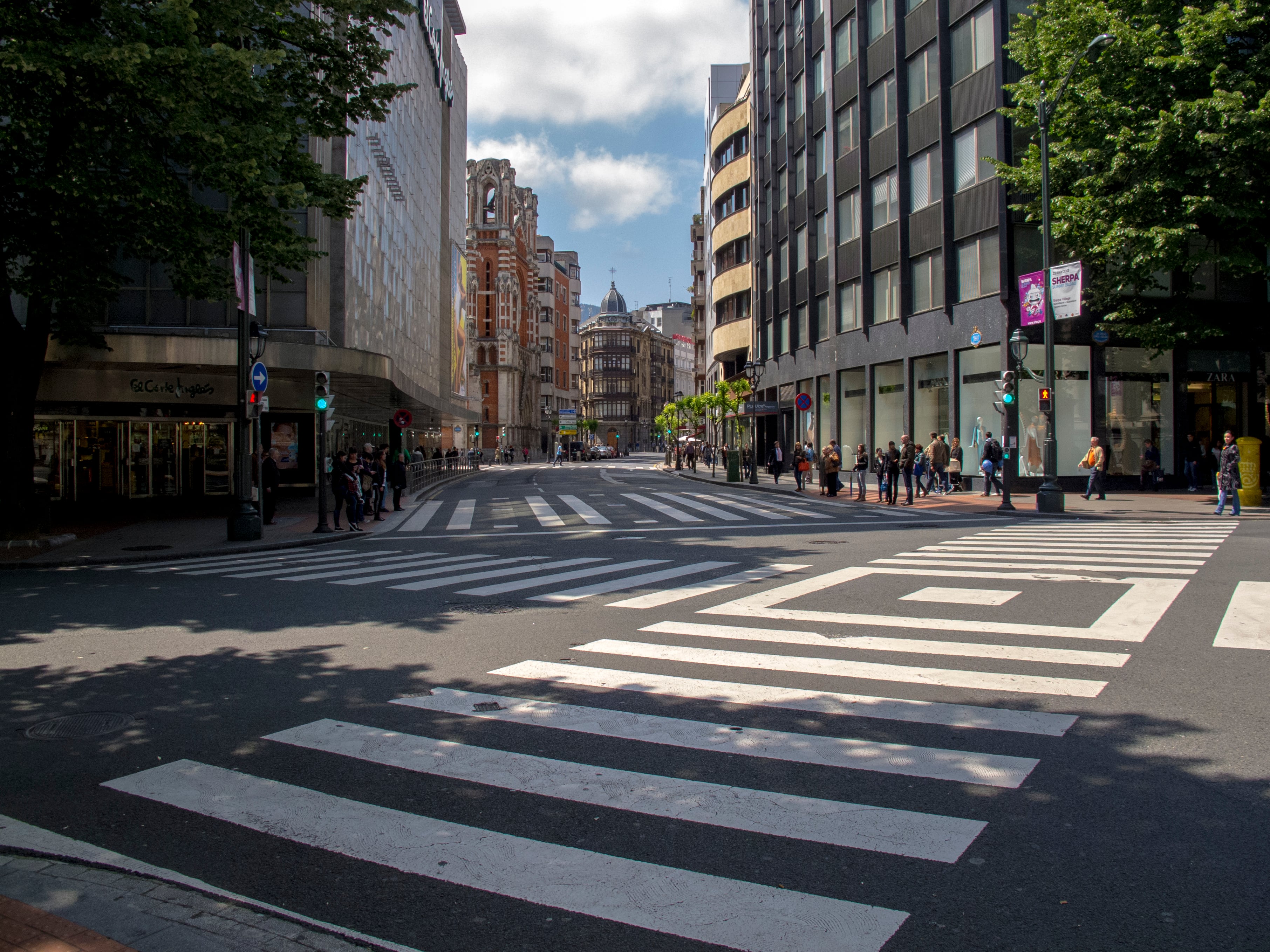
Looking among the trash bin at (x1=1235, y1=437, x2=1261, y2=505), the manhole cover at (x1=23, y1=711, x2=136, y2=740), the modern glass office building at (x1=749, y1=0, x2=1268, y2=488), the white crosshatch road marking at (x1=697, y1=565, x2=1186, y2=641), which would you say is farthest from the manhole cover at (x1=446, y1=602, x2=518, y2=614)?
the trash bin at (x1=1235, y1=437, x2=1261, y2=505)

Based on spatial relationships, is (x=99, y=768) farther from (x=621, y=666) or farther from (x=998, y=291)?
(x=998, y=291)

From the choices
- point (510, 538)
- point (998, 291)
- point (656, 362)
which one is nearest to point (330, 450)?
point (510, 538)

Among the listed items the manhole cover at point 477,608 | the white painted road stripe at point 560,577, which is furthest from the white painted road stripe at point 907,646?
the white painted road stripe at point 560,577

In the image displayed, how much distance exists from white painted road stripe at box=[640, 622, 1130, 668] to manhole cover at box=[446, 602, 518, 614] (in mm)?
1860

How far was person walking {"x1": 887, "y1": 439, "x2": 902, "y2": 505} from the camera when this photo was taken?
1015 inches

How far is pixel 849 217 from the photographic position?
38.0 metres

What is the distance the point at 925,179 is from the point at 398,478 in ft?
70.8

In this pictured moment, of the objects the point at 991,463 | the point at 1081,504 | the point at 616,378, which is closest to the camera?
the point at 1081,504

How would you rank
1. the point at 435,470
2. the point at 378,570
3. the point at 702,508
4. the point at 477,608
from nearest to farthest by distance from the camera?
the point at 477,608 < the point at 378,570 < the point at 702,508 < the point at 435,470

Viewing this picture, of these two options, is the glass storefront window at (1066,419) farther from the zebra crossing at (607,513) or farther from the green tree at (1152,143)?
the zebra crossing at (607,513)

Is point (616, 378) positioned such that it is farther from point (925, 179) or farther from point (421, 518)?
point (421, 518)

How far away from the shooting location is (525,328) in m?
120

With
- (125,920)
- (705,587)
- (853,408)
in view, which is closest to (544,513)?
(705,587)

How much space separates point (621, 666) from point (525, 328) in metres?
116
